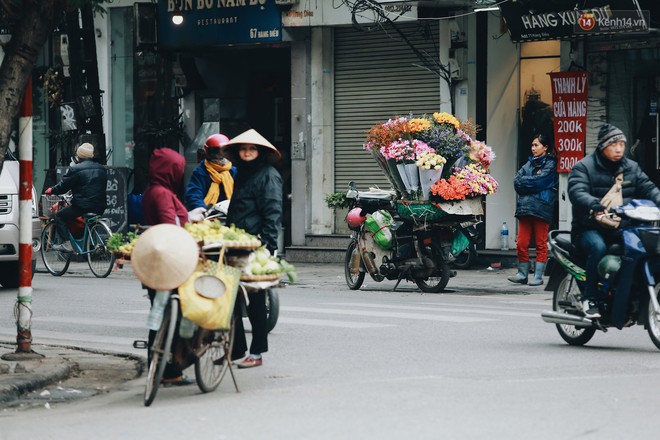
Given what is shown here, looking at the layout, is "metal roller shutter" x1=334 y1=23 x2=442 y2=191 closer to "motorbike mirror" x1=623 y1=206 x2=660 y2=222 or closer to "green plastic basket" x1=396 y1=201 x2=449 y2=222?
"green plastic basket" x1=396 y1=201 x2=449 y2=222

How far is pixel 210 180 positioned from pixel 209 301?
466cm

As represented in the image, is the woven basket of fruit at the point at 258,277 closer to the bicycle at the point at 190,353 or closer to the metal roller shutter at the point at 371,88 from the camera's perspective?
the bicycle at the point at 190,353

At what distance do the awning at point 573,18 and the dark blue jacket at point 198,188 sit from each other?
7411mm

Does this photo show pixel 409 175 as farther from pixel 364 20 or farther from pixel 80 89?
pixel 80 89

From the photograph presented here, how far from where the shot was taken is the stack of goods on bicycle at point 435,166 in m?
16.9

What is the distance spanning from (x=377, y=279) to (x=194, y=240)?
915cm

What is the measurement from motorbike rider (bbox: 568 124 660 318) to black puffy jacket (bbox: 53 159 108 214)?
10.6 meters

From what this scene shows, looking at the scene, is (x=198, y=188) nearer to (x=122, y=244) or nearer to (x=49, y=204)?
(x=122, y=244)

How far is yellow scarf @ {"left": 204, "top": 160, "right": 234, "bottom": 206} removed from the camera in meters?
12.9

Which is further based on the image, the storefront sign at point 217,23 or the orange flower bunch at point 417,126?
the storefront sign at point 217,23

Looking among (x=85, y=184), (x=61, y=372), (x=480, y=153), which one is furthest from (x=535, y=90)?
(x=61, y=372)

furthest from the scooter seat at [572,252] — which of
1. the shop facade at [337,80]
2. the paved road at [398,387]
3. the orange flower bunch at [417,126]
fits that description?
the shop facade at [337,80]

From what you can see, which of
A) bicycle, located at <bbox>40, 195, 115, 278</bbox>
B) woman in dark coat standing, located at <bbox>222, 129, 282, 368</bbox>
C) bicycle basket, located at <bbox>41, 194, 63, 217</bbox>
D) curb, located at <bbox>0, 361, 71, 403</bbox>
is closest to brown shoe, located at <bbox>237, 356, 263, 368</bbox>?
woman in dark coat standing, located at <bbox>222, 129, 282, 368</bbox>

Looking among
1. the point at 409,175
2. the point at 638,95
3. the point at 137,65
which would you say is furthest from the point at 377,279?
the point at 137,65
